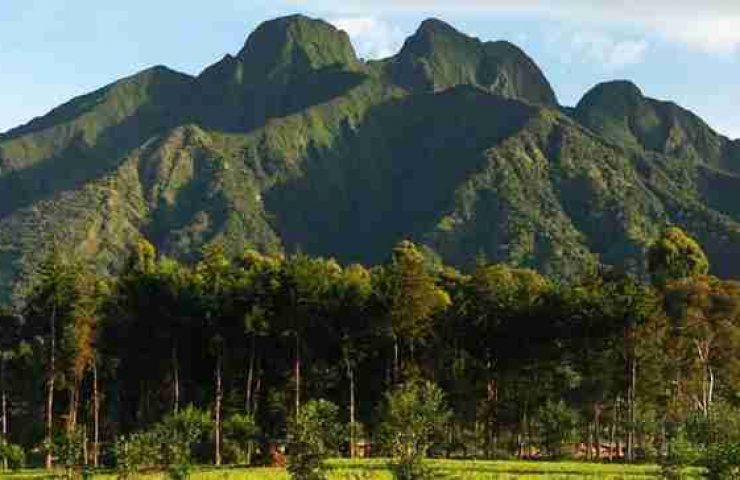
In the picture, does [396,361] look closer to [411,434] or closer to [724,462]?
[411,434]

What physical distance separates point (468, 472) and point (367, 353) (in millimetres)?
27762

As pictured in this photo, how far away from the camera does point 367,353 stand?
275 ft

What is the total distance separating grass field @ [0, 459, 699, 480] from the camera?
179 ft

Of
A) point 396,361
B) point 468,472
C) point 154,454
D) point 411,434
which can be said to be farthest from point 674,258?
point 411,434

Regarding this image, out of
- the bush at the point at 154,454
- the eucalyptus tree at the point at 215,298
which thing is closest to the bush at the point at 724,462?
the bush at the point at 154,454

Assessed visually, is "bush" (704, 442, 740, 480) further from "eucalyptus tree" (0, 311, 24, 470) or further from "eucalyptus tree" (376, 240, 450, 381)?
"eucalyptus tree" (0, 311, 24, 470)

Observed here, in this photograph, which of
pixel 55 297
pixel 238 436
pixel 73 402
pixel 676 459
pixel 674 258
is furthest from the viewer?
pixel 674 258

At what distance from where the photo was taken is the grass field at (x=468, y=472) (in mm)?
54625

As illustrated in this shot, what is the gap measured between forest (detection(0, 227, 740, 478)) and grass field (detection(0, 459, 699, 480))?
880cm

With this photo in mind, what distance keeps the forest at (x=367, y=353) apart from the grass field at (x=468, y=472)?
8.80 meters

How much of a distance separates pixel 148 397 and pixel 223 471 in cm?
2851

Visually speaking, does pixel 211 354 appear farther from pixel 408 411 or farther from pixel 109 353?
pixel 408 411

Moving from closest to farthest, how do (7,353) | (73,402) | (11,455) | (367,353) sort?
(11,455)
(73,402)
(367,353)
(7,353)

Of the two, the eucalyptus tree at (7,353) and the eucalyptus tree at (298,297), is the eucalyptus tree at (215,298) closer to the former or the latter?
the eucalyptus tree at (298,297)
